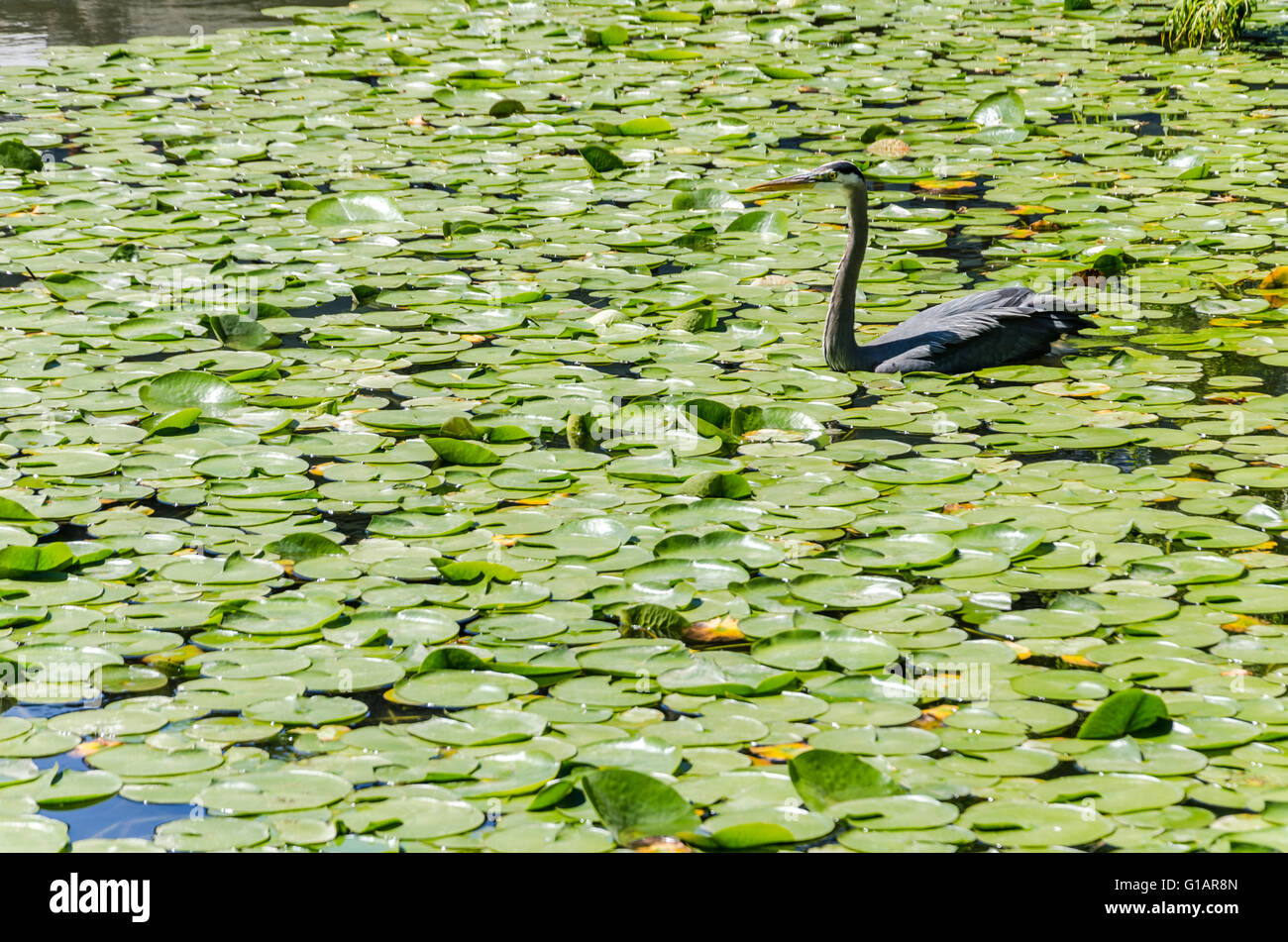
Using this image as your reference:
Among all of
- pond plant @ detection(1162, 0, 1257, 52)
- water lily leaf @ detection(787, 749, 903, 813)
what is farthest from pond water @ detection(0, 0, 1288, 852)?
pond plant @ detection(1162, 0, 1257, 52)

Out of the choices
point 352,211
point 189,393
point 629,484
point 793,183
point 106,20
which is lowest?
point 629,484

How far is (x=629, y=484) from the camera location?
4.09 metres

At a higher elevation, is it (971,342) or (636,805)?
(971,342)

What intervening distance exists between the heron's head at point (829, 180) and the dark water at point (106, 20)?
20.4ft

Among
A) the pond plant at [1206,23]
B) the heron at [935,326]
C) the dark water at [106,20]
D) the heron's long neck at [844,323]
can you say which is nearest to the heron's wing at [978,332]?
the heron at [935,326]

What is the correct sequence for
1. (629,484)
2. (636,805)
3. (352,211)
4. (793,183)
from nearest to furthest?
(636,805) < (629,484) < (793,183) < (352,211)

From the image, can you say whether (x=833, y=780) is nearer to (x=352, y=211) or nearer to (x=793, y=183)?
(x=793, y=183)

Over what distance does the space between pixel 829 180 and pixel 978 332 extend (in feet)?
2.26

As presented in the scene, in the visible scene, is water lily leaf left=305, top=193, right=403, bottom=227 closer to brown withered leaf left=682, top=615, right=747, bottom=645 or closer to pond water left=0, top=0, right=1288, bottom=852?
pond water left=0, top=0, right=1288, bottom=852

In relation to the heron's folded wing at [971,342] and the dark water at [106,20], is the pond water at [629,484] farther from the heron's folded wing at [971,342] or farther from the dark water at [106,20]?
the dark water at [106,20]

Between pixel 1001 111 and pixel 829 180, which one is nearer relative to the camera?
pixel 829 180

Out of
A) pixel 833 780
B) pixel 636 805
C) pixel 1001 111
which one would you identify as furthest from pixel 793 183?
pixel 1001 111

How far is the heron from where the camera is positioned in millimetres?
4797
